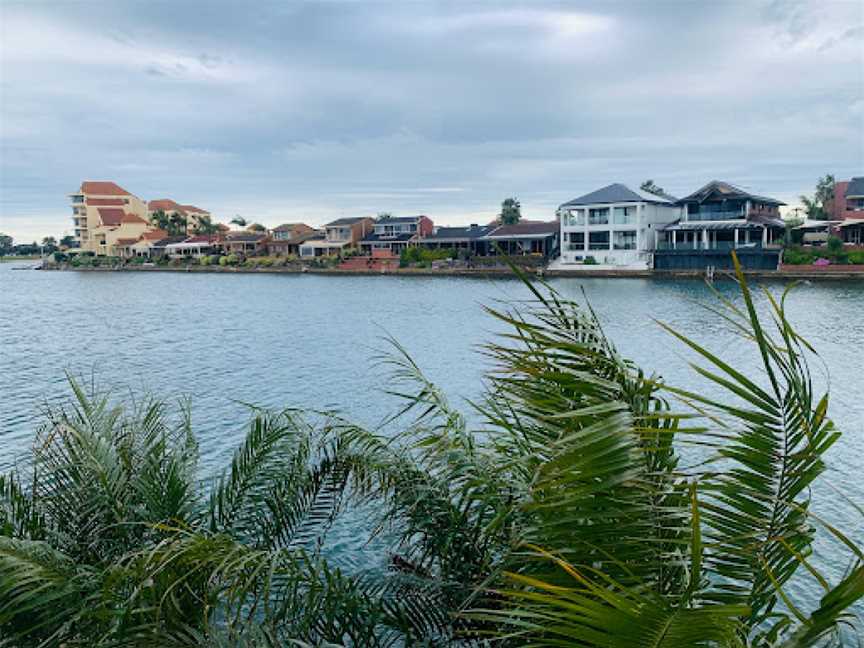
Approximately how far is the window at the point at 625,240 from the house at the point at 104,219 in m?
101

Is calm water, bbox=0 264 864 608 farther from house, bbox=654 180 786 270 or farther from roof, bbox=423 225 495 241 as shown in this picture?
roof, bbox=423 225 495 241

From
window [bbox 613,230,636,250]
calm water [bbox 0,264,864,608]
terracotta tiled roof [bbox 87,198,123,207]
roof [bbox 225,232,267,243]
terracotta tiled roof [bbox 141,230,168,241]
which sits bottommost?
calm water [bbox 0,264,864,608]

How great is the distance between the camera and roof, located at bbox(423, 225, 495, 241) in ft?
313

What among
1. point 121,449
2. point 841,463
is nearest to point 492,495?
point 121,449

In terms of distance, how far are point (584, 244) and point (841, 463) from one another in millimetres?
68713

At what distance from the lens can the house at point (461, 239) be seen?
308ft

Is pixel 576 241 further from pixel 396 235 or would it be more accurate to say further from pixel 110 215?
pixel 110 215

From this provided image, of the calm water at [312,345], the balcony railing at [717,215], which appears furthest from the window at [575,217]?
the calm water at [312,345]

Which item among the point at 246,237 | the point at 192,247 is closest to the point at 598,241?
the point at 246,237

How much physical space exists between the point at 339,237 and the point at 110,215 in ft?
205

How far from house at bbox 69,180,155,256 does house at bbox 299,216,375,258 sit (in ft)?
160

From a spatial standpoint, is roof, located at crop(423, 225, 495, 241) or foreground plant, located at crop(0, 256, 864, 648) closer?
foreground plant, located at crop(0, 256, 864, 648)

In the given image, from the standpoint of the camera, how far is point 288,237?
118688 mm

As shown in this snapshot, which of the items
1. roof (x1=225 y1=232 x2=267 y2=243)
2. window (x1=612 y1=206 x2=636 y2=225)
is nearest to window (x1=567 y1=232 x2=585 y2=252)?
window (x1=612 y1=206 x2=636 y2=225)
